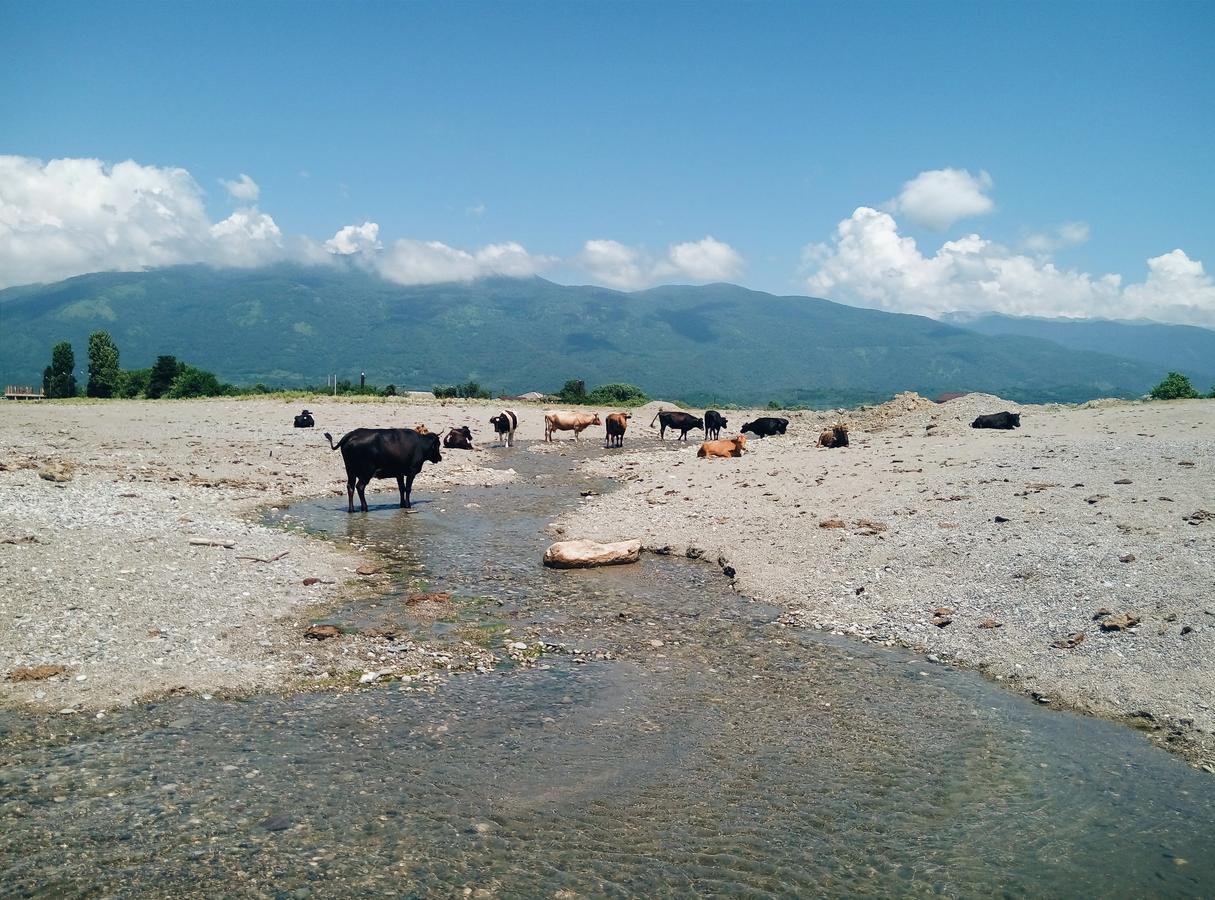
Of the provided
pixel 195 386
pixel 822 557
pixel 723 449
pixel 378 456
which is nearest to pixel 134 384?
pixel 195 386

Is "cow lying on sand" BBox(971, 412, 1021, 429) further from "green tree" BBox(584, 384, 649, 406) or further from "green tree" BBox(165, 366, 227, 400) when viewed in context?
"green tree" BBox(165, 366, 227, 400)

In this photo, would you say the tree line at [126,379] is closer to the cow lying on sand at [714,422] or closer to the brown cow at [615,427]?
the brown cow at [615,427]

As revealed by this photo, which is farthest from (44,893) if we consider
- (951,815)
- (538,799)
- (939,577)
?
(939,577)

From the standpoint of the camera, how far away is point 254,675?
30.6 ft

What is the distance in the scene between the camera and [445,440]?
36.0 m

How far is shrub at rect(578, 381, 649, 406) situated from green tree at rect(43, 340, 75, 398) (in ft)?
140

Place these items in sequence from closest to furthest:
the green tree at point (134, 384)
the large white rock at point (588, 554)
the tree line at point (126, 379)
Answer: the large white rock at point (588, 554)
the tree line at point (126, 379)
the green tree at point (134, 384)

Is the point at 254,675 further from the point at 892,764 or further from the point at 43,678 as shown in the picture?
the point at 892,764

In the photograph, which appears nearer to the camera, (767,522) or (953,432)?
(767,522)

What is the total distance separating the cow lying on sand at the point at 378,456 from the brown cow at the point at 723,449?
1124 cm

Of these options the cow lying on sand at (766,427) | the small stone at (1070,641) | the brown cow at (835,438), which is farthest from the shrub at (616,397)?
the small stone at (1070,641)

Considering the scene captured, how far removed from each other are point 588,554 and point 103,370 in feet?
218

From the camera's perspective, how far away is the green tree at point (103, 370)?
210 ft

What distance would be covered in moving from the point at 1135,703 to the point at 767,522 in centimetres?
921
